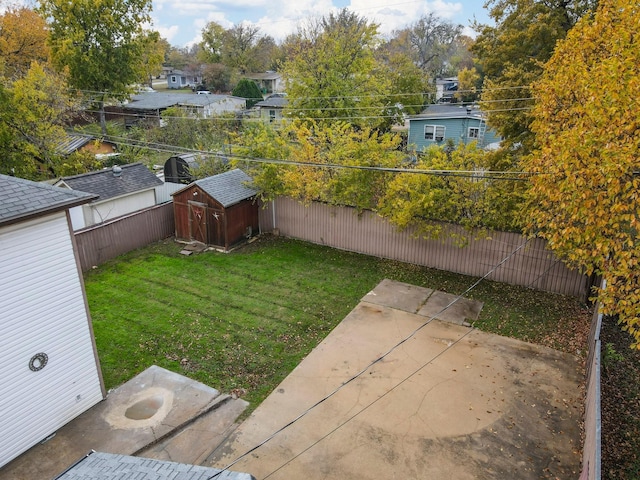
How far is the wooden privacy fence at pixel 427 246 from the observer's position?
1306 cm

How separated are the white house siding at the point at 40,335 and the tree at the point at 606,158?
28.8 feet

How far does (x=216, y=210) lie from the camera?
15.9 m

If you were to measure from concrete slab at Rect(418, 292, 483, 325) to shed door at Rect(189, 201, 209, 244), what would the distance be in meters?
8.49

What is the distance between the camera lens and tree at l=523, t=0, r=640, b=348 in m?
6.36

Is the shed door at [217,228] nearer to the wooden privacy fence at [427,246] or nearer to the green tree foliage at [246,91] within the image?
the wooden privacy fence at [427,246]

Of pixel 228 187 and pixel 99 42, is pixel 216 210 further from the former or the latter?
pixel 99 42

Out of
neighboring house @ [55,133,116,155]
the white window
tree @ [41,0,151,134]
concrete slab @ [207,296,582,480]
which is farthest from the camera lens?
the white window

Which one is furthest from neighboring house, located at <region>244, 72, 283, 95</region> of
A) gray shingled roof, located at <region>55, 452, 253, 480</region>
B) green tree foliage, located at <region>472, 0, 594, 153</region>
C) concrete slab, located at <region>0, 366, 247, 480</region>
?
gray shingled roof, located at <region>55, 452, 253, 480</region>

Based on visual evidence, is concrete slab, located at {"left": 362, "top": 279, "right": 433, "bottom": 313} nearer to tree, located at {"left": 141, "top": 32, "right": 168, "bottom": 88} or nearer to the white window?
the white window

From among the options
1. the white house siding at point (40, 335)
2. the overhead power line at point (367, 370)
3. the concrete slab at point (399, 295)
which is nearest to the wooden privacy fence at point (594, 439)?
the overhead power line at point (367, 370)

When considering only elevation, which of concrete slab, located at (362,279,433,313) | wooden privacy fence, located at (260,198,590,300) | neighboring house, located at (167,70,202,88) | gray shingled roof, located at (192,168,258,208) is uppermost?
neighboring house, located at (167,70,202,88)

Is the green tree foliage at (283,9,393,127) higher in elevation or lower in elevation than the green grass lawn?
higher

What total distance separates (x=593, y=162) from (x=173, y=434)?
846 centimetres

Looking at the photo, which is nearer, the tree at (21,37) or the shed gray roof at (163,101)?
the tree at (21,37)
